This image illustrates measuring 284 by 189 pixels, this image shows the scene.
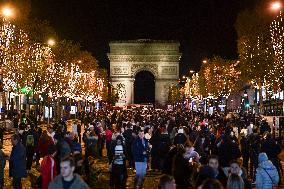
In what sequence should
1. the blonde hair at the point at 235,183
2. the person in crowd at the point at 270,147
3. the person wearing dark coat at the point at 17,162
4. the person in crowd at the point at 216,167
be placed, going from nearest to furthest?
1. the blonde hair at the point at 235,183
2. the person in crowd at the point at 216,167
3. the person wearing dark coat at the point at 17,162
4. the person in crowd at the point at 270,147

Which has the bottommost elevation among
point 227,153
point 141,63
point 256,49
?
point 227,153

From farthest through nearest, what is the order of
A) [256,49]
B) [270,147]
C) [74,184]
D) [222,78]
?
[222,78] → [256,49] → [270,147] → [74,184]

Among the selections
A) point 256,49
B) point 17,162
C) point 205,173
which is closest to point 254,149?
point 17,162

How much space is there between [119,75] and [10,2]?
77.5 metres

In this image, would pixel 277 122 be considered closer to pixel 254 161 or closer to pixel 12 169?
pixel 254 161

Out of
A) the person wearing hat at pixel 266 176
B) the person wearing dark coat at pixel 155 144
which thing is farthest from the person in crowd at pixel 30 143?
the person wearing hat at pixel 266 176

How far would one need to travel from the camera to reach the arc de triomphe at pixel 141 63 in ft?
417

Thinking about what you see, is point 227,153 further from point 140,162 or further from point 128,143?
point 128,143

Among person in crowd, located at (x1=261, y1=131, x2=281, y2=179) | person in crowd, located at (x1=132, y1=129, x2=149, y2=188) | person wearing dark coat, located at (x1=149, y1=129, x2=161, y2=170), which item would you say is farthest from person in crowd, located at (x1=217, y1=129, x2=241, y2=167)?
person wearing dark coat, located at (x1=149, y1=129, x2=161, y2=170)

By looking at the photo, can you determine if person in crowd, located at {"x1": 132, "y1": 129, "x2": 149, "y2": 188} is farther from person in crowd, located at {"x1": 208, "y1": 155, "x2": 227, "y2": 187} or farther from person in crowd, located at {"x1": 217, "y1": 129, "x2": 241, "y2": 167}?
person in crowd, located at {"x1": 208, "y1": 155, "x2": 227, "y2": 187}

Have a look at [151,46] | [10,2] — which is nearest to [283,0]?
[10,2]

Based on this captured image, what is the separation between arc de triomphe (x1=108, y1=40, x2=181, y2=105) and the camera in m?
127

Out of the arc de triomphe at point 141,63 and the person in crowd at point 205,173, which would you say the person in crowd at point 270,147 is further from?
the arc de triomphe at point 141,63

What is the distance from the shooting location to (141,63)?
128500mm
